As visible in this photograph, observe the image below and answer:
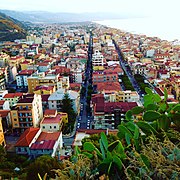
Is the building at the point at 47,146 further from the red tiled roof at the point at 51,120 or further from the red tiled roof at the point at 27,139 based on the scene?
the red tiled roof at the point at 51,120

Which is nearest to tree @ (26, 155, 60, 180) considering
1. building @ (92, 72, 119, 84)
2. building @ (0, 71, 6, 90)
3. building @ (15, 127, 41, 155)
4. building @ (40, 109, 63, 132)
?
building @ (15, 127, 41, 155)

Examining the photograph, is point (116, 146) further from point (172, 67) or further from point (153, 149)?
point (172, 67)

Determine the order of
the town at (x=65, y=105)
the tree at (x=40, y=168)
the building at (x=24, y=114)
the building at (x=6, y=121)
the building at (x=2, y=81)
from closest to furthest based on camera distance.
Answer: the tree at (x=40, y=168), the town at (x=65, y=105), the building at (x=24, y=114), the building at (x=6, y=121), the building at (x=2, y=81)

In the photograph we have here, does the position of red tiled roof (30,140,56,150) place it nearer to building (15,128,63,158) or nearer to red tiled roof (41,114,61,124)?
building (15,128,63,158)

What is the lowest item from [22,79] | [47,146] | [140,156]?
[22,79]

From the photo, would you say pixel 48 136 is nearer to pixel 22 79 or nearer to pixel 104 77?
pixel 104 77

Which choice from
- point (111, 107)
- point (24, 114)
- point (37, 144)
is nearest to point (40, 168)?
point (37, 144)

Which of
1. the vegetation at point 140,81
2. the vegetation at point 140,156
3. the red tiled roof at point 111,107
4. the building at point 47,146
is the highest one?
the vegetation at point 140,156

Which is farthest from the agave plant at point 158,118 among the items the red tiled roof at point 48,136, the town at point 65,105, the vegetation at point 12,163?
the red tiled roof at point 48,136

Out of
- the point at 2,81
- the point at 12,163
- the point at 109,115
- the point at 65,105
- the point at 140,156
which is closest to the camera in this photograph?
the point at 140,156

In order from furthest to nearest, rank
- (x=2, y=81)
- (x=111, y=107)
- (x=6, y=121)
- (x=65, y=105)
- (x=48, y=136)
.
A: (x=2, y=81), (x=65, y=105), (x=6, y=121), (x=111, y=107), (x=48, y=136)

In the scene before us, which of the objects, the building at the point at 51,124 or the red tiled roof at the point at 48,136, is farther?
the building at the point at 51,124

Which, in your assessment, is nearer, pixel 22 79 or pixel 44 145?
pixel 44 145
